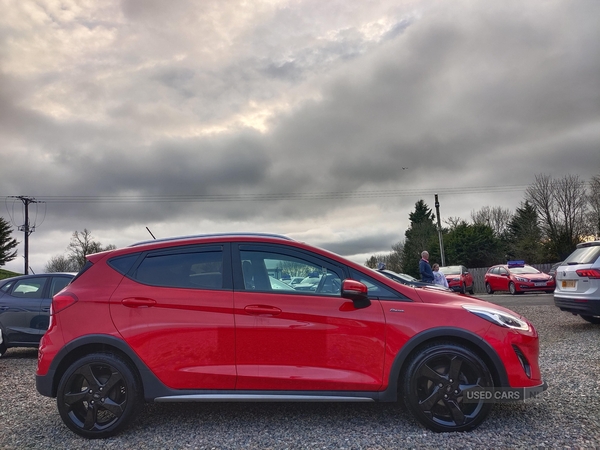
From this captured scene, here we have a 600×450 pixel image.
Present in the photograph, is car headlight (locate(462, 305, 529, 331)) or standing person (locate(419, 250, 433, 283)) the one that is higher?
standing person (locate(419, 250, 433, 283))

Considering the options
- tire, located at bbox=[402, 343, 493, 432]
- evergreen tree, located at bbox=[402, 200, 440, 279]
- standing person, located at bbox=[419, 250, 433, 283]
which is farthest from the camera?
evergreen tree, located at bbox=[402, 200, 440, 279]

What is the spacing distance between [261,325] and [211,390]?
680 mm

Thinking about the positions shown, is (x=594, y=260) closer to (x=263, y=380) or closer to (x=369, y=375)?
(x=369, y=375)

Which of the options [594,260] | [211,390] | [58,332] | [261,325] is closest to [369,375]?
[261,325]

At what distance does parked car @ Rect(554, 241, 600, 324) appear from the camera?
29.7 feet

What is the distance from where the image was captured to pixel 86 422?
168 inches

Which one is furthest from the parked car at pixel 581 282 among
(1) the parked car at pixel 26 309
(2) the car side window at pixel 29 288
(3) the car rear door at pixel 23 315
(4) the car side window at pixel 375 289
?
(2) the car side window at pixel 29 288

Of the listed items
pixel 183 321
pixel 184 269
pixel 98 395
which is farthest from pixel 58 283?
pixel 183 321

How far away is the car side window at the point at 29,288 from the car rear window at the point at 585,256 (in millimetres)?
10107

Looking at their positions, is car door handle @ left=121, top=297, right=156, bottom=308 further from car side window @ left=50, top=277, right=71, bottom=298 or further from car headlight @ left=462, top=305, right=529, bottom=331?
car side window @ left=50, top=277, right=71, bottom=298

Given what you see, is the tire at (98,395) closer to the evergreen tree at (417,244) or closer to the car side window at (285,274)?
the car side window at (285,274)

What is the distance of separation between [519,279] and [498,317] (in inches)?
803

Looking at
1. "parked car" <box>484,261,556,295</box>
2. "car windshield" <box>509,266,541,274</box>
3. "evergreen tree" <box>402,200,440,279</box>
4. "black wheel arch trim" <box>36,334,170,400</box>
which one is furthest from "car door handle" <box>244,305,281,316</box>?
"evergreen tree" <box>402,200,440,279</box>

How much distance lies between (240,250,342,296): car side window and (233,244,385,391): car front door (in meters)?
0.02
